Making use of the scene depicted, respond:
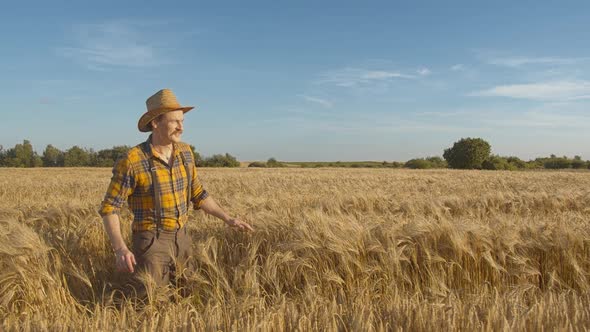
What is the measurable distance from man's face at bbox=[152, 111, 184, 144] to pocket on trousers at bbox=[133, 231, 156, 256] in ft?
2.55

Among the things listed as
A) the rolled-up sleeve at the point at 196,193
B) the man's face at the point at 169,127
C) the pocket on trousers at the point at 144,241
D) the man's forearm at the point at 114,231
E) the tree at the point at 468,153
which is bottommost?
the pocket on trousers at the point at 144,241

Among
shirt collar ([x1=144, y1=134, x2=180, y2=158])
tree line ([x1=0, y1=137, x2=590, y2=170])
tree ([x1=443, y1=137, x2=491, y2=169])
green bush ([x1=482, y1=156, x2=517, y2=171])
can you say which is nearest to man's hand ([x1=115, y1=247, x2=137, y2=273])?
shirt collar ([x1=144, y1=134, x2=180, y2=158])

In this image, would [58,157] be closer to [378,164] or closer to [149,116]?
[378,164]

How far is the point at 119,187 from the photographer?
3041mm

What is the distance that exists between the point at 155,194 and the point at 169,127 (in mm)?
562

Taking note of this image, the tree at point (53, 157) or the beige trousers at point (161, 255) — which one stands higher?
the tree at point (53, 157)

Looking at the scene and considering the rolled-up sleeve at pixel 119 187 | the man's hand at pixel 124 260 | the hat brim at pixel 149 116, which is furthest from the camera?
the hat brim at pixel 149 116

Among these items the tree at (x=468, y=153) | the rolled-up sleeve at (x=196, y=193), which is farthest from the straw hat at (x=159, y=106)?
the tree at (x=468, y=153)

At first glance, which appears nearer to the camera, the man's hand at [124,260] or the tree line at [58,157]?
the man's hand at [124,260]

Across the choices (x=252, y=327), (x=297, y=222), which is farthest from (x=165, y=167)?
(x=252, y=327)

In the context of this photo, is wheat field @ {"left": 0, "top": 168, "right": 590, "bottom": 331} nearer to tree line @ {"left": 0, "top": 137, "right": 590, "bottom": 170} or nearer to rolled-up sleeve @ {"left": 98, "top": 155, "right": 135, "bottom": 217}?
rolled-up sleeve @ {"left": 98, "top": 155, "right": 135, "bottom": 217}

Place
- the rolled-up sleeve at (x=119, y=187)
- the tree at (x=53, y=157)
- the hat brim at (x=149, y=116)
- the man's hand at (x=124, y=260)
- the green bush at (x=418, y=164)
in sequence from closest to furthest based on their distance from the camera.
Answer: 1. the man's hand at (x=124, y=260)
2. the rolled-up sleeve at (x=119, y=187)
3. the hat brim at (x=149, y=116)
4. the green bush at (x=418, y=164)
5. the tree at (x=53, y=157)

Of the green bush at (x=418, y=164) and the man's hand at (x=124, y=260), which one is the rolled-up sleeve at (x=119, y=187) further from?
the green bush at (x=418, y=164)

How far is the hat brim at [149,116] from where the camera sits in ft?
10.2
